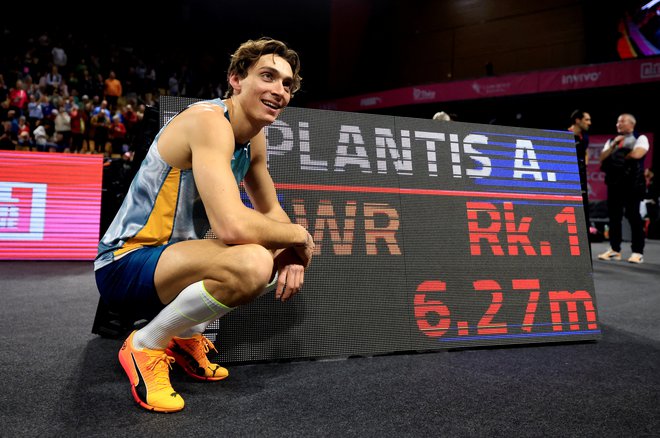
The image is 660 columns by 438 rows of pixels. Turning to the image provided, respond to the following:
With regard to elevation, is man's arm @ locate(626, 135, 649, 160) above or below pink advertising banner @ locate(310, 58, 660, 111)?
below

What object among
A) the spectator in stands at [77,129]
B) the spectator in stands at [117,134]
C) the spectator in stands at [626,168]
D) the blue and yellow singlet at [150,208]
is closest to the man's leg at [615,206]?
the spectator in stands at [626,168]

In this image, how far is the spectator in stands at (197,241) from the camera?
1.43m

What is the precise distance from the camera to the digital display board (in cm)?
451

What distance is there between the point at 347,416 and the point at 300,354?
0.61m

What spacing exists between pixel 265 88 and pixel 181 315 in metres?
0.79

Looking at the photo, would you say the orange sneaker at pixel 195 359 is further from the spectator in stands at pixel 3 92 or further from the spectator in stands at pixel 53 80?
the spectator in stands at pixel 53 80

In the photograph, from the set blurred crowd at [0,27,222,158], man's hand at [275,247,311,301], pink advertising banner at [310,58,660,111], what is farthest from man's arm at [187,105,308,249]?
pink advertising banner at [310,58,660,111]

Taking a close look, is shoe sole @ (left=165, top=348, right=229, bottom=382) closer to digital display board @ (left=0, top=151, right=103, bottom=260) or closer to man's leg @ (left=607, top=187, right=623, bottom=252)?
digital display board @ (left=0, top=151, right=103, bottom=260)

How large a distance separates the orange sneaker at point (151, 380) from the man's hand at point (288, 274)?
43 cm

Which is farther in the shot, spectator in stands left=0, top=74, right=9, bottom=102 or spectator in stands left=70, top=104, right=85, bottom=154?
spectator in stands left=0, top=74, right=9, bottom=102

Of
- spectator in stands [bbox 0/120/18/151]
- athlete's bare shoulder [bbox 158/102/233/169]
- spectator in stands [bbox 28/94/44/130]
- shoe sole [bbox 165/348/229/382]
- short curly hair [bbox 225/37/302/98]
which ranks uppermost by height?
spectator in stands [bbox 28/94/44/130]

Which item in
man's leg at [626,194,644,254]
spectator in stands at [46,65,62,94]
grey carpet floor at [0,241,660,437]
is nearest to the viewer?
grey carpet floor at [0,241,660,437]

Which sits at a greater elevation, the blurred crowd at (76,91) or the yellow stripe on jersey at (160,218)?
the blurred crowd at (76,91)

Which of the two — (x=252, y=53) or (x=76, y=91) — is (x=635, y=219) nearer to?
(x=252, y=53)
